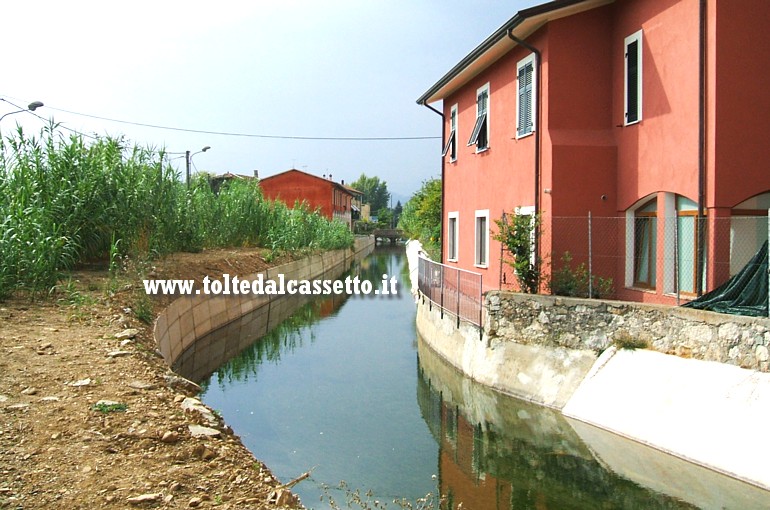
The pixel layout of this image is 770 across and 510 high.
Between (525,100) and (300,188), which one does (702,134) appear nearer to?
(525,100)

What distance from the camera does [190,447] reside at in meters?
5.45

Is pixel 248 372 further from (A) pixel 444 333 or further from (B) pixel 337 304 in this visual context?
(B) pixel 337 304

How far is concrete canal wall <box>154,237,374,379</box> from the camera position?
12.9 meters

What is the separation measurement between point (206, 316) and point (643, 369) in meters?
11.6

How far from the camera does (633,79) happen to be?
1122 centimetres

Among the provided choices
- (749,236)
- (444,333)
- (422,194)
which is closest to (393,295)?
(422,194)

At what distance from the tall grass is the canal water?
3.61 m

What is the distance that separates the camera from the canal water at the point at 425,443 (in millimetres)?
7328

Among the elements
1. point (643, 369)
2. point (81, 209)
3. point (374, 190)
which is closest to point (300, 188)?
point (81, 209)

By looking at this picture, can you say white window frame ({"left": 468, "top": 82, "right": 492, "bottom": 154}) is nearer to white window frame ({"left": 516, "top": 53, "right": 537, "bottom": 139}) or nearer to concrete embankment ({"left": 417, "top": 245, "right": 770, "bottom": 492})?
white window frame ({"left": 516, "top": 53, "right": 537, "bottom": 139})

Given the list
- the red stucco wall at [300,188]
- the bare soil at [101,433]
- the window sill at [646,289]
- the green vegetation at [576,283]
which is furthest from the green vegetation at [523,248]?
the red stucco wall at [300,188]

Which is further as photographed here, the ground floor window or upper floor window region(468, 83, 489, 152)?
upper floor window region(468, 83, 489, 152)

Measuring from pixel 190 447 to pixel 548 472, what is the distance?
4665mm

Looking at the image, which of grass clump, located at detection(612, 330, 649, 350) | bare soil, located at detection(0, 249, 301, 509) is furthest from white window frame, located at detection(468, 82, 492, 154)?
bare soil, located at detection(0, 249, 301, 509)
